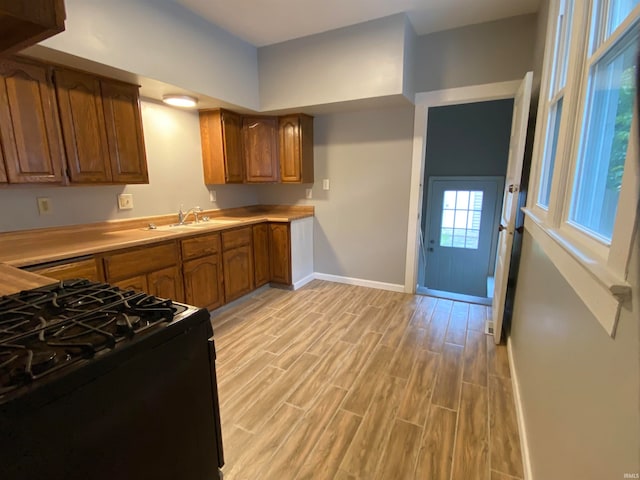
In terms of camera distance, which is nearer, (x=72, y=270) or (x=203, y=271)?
(x=72, y=270)

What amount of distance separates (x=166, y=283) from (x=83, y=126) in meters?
1.24

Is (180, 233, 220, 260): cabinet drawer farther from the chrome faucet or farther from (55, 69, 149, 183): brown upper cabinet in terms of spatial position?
(55, 69, 149, 183): brown upper cabinet

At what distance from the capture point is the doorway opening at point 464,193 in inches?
181

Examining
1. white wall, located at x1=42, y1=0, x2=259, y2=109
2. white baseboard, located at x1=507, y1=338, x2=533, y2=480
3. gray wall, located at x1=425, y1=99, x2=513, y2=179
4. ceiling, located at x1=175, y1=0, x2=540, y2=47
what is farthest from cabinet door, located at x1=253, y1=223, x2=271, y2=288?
gray wall, located at x1=425, y1=99, x2=513, y2=179

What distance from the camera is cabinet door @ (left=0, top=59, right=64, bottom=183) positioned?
1730 millimetres

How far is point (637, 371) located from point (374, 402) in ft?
4.84

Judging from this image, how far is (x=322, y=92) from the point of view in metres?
2.96

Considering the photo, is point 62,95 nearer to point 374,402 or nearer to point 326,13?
point 326,13

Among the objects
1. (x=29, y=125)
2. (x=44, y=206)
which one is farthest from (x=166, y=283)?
(x=29, y=125)

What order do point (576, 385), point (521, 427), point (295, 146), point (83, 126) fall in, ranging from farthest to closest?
point (295, 146), point (83, 126), point (521, 427), point (576, 385)

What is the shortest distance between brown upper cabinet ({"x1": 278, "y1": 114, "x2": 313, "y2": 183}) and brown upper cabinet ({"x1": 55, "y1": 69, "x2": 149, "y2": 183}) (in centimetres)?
153

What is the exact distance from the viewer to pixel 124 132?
2305 millimetres

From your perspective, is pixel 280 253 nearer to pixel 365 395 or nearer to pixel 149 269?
pixel 149 269

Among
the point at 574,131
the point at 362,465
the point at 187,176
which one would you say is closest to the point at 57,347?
the point at 362,465
